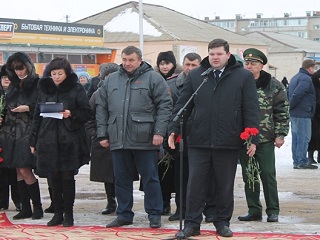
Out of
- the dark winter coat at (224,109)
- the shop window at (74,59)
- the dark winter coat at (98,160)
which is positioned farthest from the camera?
the shop window at (74,59)

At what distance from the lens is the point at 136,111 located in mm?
8039

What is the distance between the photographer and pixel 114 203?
9.34 meters

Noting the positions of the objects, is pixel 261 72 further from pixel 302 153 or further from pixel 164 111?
pixel 302 153

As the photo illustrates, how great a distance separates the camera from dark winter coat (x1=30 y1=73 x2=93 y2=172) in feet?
27.0

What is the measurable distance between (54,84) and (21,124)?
782 mm

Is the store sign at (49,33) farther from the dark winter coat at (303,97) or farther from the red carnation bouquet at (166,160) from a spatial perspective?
the red carnation bouquet at (166,160)

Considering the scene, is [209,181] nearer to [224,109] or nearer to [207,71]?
[224,109]

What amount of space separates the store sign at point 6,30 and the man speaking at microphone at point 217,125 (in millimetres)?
27832

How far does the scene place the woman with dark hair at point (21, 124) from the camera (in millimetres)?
8719

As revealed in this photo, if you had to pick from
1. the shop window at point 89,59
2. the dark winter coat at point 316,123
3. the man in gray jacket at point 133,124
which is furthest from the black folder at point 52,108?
the shop window at point 89,59

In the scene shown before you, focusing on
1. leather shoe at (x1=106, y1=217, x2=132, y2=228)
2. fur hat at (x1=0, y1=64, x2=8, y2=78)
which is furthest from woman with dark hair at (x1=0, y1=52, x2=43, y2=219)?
leather shoe at (x1=106, y1=217, x2=132, y2=228)

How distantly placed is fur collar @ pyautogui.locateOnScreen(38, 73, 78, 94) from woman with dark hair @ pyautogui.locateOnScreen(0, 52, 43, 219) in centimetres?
43

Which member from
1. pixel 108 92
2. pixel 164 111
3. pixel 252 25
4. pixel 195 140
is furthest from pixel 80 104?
pixel 252 25

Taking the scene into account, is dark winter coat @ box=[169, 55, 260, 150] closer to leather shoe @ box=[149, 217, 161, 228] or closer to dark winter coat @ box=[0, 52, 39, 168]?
leather shoe @ box=[149, 217, 161, 228]
